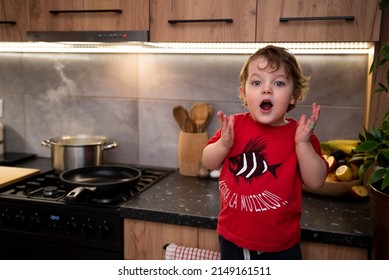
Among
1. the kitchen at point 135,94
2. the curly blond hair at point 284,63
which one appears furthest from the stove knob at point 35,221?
the curly blond hair at point 284,63

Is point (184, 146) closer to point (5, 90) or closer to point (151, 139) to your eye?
point (151, 139)

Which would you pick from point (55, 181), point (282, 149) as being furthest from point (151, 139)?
point (282, 149)

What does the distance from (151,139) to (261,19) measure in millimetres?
832

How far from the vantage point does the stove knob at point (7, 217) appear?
1.60 m

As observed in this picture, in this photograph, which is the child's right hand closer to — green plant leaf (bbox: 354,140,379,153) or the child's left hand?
the child's left hand

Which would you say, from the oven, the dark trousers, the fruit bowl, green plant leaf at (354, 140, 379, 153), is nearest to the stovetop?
the oven

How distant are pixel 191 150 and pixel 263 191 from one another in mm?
738

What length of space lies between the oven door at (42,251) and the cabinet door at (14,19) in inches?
31.6

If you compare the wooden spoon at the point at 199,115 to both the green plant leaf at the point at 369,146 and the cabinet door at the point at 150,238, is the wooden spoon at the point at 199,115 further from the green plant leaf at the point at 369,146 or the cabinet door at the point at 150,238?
the green plant leaf at the point at 369,146

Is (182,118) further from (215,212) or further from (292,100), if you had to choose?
(292,100)

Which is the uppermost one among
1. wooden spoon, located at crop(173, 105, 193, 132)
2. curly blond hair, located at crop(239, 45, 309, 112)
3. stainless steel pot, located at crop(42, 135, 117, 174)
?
curly blond hair, located at crop(239, 45, 309, 112)

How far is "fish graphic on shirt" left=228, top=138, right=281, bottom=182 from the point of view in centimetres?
117

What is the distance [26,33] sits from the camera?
5.78ft

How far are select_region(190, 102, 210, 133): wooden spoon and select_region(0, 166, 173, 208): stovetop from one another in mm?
259
